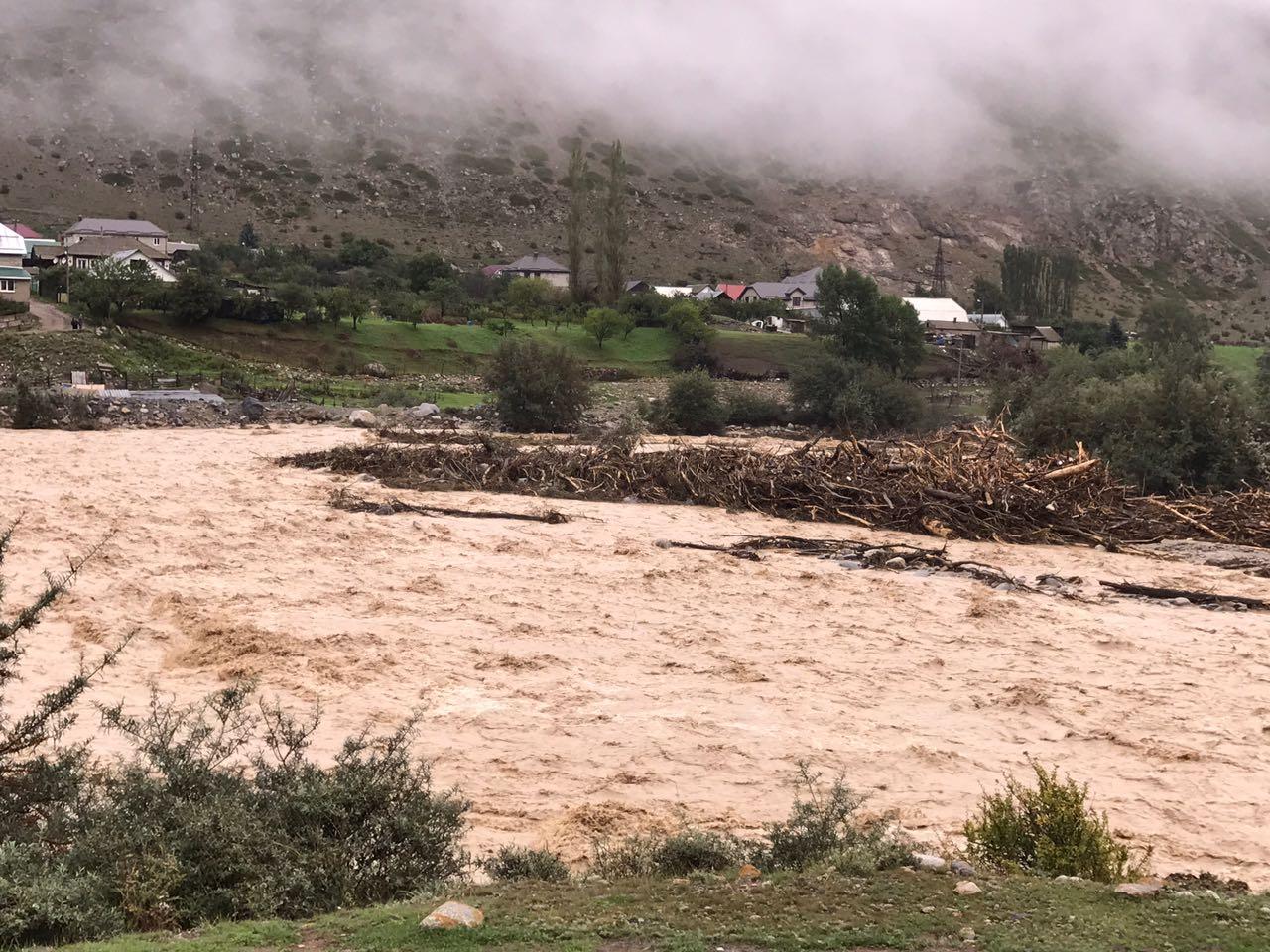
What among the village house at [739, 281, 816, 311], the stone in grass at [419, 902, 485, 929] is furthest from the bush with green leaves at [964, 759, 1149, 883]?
the village house at [739, 281, 816, 311]

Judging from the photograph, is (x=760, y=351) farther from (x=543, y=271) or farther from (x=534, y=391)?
(x=543, y=271)

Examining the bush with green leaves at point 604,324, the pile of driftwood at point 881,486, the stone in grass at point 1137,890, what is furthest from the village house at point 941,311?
the stone in grass at point 1137,890

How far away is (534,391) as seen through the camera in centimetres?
4169

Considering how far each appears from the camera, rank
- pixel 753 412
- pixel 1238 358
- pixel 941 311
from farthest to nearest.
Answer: pixel 941 311, pixel 1238 358, pixel 753 412

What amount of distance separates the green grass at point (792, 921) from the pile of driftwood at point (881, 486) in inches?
676

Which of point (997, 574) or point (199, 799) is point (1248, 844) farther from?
point (997, 574)

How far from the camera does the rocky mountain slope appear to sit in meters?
110

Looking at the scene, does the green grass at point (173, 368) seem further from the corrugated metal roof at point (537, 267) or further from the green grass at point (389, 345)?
the corrugated metal roof at point (537, 267)

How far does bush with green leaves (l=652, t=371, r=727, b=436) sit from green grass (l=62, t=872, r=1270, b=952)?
39178mm

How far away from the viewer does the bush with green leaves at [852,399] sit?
157 ft

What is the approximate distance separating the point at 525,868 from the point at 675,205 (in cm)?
12676

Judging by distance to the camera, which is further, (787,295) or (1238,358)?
(787,295)

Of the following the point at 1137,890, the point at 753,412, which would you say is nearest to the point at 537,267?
the point at 753,412

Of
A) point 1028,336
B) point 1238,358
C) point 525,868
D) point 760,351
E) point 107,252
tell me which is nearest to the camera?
point 525,868
